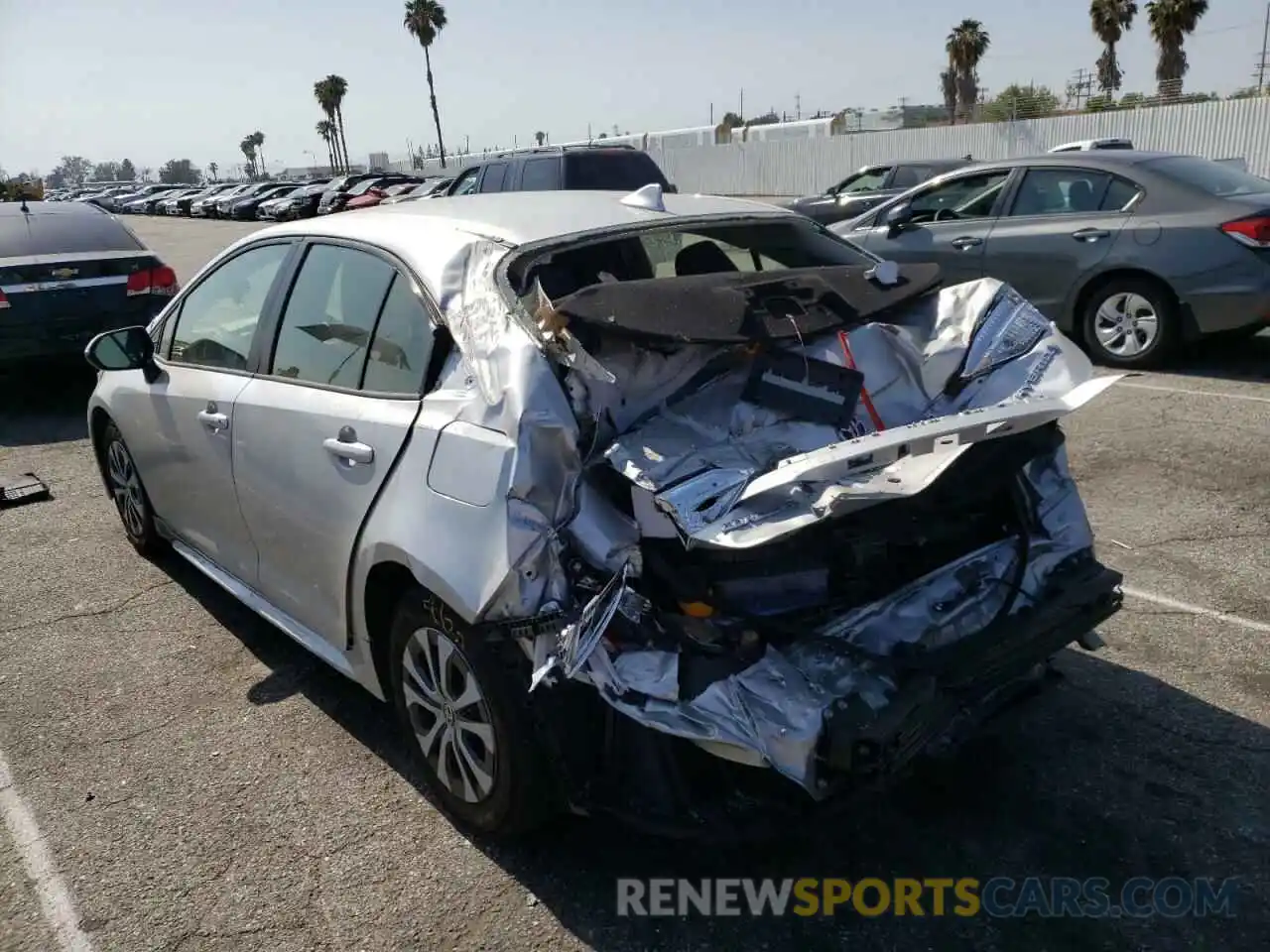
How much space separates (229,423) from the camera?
3.74 metres

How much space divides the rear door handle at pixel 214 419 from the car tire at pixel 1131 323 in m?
6.87

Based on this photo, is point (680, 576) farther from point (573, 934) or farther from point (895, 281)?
point (895, 281)

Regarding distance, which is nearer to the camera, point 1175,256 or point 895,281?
point 895,281

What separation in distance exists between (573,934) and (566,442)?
4.13 ft

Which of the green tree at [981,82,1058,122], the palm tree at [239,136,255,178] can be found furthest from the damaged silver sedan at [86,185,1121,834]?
the palm tree at [239,136,255,178]

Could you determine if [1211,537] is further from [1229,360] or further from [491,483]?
[1229,360]

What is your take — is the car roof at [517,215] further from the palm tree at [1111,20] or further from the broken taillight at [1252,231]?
the palm tree at [1111,20]

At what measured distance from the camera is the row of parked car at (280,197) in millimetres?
32688

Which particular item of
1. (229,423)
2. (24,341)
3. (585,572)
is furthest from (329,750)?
(24,341)

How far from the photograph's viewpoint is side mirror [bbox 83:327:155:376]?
436cm

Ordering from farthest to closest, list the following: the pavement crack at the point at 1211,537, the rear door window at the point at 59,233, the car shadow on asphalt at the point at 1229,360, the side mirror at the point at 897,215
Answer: the side mirror at the point at 897,215
the rear door window at the point at 59,233
the car shadow on asphalt at the point at 1229,360
the pavement crack at the point at 1211,537

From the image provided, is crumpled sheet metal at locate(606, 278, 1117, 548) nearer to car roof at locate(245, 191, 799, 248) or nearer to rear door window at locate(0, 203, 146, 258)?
car roof at locate(245, 191, 799, 248)

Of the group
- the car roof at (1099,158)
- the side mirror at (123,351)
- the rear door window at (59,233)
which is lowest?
the side mirror at (123,351)

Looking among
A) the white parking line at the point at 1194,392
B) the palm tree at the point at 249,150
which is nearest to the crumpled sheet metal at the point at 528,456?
the white parking line at the point at 1194,392
